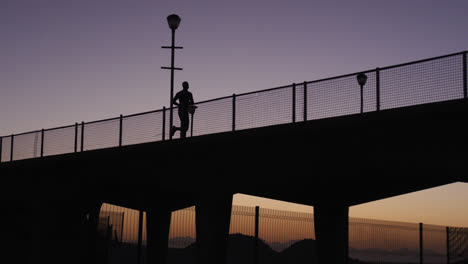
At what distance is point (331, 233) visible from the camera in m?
30.0

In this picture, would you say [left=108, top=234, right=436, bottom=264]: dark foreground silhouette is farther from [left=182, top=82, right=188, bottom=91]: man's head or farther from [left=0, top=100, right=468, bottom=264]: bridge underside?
[left=182, top=82, right=188, bottom=91]: man's head

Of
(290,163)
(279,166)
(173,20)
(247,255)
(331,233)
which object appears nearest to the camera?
(290,163)

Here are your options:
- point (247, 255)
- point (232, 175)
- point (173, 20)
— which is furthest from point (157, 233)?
point (247, 255)

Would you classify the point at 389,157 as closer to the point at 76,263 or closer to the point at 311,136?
the point at 311,136

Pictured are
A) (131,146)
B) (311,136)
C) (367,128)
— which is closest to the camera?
(367,128)

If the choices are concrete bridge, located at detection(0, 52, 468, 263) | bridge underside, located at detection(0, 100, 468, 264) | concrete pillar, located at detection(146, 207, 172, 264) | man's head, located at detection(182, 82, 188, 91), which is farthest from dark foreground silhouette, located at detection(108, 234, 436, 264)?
man's head, located at detection(182, 82, 188, 91)

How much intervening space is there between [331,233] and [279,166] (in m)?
9.83

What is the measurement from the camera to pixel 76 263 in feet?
94.9

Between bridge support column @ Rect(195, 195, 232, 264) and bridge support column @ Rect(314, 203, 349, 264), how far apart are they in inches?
333

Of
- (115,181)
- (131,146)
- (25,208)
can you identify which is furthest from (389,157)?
(25,208)

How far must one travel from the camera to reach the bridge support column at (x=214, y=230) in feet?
74.4

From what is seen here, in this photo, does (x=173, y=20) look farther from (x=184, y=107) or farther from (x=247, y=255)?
(x=247, y=255)

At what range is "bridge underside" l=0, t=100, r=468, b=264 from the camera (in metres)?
17.5

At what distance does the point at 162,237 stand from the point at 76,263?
21.3 ft
